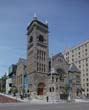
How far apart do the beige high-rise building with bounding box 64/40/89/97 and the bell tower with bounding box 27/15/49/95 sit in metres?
34.9

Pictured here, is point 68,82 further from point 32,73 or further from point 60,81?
point 32,73

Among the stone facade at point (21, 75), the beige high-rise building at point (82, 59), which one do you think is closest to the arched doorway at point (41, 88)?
the stone facade at point (21, 75)

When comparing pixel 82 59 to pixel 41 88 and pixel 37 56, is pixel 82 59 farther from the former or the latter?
pixel 37 56

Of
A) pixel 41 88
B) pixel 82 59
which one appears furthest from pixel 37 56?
pixel 82 59

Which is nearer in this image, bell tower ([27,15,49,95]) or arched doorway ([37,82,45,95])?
bell tower ([27,15,49,95])

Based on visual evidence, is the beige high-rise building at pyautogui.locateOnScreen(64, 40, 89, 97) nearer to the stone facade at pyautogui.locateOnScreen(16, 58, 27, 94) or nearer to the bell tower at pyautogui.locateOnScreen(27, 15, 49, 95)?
the stone facade at pyautogui.locateOnScreen(16, 58, 27, 94)

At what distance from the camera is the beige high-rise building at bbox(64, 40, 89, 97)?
12970cm

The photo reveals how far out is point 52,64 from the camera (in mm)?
100500

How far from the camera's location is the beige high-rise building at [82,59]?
12970 centimetres

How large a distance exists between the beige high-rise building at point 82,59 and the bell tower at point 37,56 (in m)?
34.9

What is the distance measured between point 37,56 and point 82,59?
150 ft

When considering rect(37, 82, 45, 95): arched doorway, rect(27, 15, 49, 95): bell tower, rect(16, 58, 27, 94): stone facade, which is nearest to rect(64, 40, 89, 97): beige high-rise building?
rect(16, 58, 27, 94): stone facade

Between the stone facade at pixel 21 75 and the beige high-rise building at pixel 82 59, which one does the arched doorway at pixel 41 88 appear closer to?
the stone facade at pixel 21 75

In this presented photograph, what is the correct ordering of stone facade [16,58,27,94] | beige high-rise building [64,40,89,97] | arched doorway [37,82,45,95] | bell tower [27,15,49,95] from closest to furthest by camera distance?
bell tower [27,15,49,95] → arched doorway [37,82,45,95] → stone facade [16,58,27,94] → beige high-rise building [64,40,89,97]
